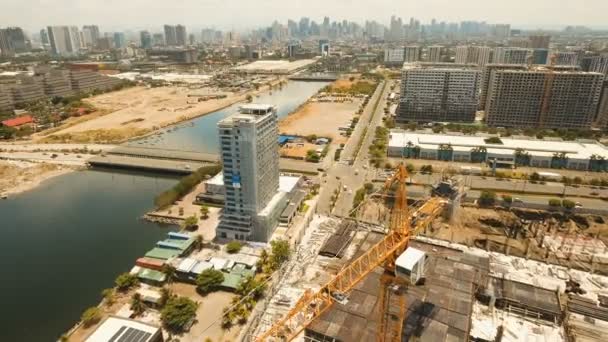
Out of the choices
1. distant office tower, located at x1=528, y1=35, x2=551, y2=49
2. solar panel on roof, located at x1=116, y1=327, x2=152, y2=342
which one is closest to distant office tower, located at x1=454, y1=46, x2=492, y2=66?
distant office tower, located at x1=528, y1=35, x2=551, y2=49

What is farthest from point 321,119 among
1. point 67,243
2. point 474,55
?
point 474,55

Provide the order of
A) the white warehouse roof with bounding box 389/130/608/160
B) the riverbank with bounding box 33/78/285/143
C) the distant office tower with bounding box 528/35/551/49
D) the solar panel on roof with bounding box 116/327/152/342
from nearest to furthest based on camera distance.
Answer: the solar panel on roof with bounding box 116/327/152/342 < the white warehouse roof with bounding box 389/130/608/160 < the riverbank with bounding box 33/78/285/143 < the distant office tower with bounding box 528/35/551/49

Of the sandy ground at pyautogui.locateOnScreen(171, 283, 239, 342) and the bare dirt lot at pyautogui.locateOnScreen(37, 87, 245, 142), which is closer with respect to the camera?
the sandy ground at pyautogui.locateOnScreen(171, 283, 239, 342)

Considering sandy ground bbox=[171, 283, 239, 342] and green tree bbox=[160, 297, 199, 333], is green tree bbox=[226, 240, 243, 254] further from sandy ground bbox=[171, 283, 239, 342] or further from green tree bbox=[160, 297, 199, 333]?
green tree bbox=[160, 297, 199, 333]

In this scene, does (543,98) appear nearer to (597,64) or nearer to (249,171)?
(597,64)

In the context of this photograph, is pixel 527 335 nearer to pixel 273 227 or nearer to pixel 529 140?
pixel 273 227

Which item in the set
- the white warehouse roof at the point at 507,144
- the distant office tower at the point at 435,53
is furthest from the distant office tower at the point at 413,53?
the white warehouse roof at the point at 507,144
